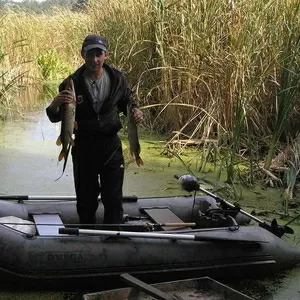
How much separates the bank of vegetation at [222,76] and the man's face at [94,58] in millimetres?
2245

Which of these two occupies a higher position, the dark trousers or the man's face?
the man's face

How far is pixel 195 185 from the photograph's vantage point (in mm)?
4383

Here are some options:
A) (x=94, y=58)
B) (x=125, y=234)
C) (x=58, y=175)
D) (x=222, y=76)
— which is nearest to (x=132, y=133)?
(x=94, y=58)

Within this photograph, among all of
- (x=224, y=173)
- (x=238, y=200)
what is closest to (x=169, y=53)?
(x=224, y=173)

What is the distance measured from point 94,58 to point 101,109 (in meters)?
0.31

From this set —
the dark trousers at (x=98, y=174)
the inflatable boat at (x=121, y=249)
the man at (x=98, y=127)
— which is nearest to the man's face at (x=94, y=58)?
the man at (x=98, y=127)

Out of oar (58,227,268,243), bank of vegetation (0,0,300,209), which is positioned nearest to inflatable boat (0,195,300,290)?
oar (58,227,268,243)

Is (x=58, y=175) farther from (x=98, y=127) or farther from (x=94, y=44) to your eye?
(x=94, y=44)

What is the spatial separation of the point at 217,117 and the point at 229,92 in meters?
0.35

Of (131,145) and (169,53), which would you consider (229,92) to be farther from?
(131,145)

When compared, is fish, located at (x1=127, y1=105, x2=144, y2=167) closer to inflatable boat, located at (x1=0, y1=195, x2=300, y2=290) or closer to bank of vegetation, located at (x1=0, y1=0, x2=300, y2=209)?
inflatable boat, located at (x1=0, y1=195, x2=300, y2=290)

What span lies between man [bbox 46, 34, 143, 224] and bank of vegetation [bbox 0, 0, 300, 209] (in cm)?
204

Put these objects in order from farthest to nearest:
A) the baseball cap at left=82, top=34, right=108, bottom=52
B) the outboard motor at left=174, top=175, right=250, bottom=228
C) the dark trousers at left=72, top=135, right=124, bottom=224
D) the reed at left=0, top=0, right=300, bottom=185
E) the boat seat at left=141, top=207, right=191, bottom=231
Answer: the reed at left=0, top=0, right=300, bottom=185 < the outboard motor at left=174, top=175, right=250, bottom=228 < the boat seat at left=141, top=207, right=191, bottom=231 < the dark trousers at left=72, top=135, right=124, bottom=224 < the baseball cap at left=82, top=34, right=108, bottom=52

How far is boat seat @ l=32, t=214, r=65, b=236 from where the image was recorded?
3.82 m
